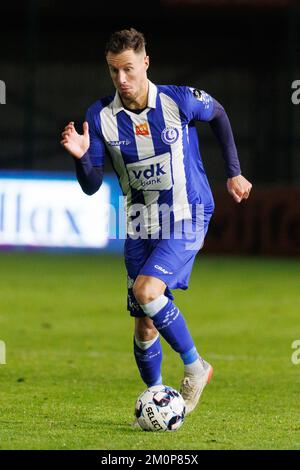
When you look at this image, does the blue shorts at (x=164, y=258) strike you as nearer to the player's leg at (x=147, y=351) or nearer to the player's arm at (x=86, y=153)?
the player's leg at (x=147, y=351)

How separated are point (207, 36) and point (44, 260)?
9982mm

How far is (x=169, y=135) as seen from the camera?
7.19 meters

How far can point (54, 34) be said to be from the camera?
2841 centimetres

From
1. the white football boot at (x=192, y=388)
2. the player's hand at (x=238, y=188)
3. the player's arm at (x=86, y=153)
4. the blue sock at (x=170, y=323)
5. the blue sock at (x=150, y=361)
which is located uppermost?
the player's arm at (x=86, y=153)

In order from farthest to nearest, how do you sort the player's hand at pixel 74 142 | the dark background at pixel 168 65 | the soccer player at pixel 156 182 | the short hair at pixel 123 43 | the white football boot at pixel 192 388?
the dark background at pixel 168 65
the white football boot at pixel 192 388
the soccer player at pixel 156 182
the short hair at pixel 123 43
the player's hand at pixel 74 142

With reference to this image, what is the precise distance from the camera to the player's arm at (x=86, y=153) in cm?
678

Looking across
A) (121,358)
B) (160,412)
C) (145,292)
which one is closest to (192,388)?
(160,412)

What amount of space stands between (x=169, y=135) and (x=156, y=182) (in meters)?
0.28

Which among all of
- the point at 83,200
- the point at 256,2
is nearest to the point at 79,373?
the point at 83,200

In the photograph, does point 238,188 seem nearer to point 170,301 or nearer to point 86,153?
point 170,301

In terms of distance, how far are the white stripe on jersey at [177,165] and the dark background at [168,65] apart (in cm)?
1665

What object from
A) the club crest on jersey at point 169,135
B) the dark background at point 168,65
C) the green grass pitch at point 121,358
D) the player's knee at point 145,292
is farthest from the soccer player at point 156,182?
the dark background at point 168,65

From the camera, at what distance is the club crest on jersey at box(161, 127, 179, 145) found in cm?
718

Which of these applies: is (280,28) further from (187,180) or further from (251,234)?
(187,180)
